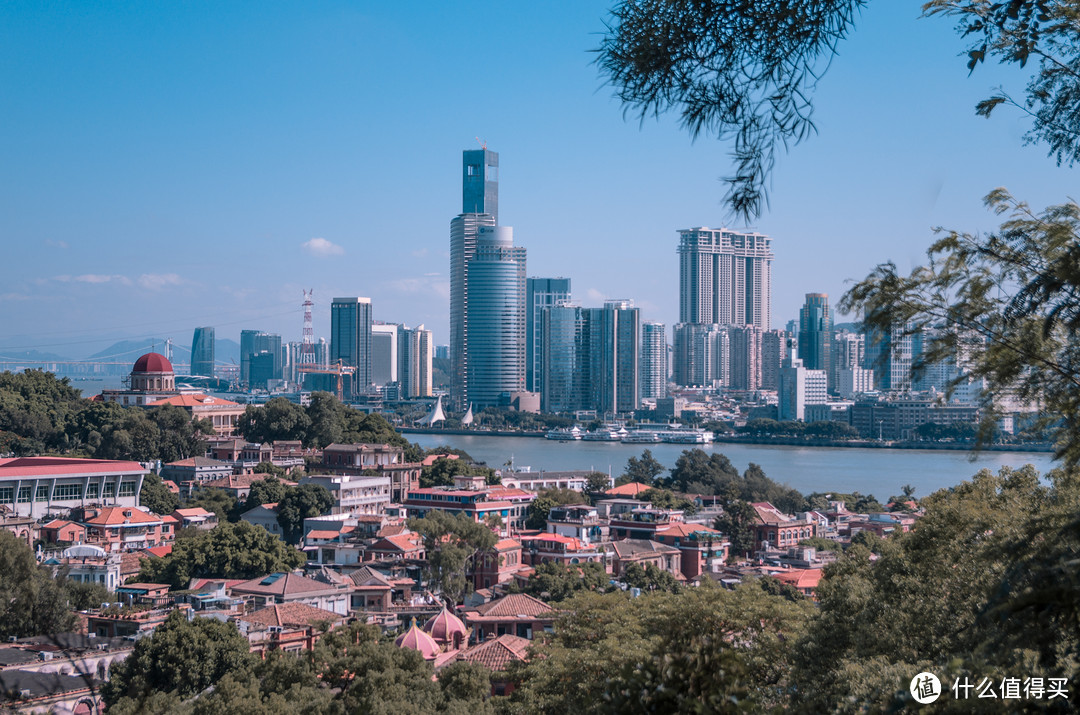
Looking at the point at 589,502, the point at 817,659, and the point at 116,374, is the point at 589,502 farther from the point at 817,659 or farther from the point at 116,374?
the point at 116,374

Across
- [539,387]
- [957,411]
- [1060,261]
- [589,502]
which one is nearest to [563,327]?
[539,387]

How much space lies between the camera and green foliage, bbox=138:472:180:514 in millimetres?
11742

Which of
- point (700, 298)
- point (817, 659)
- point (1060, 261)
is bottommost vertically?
point (817, 659)

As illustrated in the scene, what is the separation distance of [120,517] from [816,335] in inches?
1365

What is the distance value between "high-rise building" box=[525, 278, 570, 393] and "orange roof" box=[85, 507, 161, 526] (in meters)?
30.2

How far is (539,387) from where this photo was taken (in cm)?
4141

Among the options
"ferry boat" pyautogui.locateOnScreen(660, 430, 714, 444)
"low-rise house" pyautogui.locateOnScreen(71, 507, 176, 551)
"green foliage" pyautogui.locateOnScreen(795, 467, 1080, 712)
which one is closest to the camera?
"green foliage" pyautogui.locateOnScreen(795, 467, 1080, 712)

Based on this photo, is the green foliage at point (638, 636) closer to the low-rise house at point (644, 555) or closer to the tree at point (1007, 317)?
the tree at point (1007, 317)

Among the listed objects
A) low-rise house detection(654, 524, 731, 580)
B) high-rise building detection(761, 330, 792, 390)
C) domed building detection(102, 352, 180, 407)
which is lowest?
low-rise house detection(654, 524, 731, 580)

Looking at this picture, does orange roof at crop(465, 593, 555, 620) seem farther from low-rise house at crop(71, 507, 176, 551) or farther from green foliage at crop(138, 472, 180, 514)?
green foliage at crop(138, 472, 180, 514)

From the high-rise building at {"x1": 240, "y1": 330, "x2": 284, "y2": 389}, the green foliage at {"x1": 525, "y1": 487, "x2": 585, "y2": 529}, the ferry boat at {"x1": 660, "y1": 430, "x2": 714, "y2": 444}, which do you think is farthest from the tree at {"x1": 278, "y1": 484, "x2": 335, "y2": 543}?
the high-rise building at {"x1": 240, "y1": 330, "x2": 284, "y2": 389}

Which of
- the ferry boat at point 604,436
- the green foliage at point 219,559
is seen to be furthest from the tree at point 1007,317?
the ferry boat at point 604,436

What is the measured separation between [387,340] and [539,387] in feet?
38.0

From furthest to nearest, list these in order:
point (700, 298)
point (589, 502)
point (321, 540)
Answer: point (700, 298)
point (589, 502)
point (321, 540)
